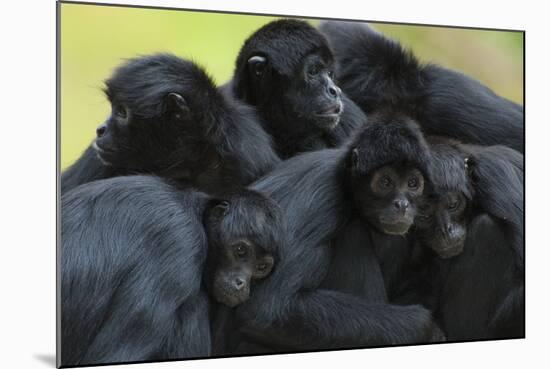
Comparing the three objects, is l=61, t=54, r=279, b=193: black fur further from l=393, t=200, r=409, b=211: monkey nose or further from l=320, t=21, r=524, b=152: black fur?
l=320, t=21, r=524, b=152: black fur

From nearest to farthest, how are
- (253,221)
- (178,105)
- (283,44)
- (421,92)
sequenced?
(253,221) < (178,105) < (283,44) < (421,92)

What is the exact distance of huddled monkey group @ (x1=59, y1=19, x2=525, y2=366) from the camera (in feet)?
16.7

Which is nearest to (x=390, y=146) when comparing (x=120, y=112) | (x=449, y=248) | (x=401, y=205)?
(x=401, y=205)

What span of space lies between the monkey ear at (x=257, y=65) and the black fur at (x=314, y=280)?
55 cm

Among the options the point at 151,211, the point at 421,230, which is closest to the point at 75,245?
the point at 151,211

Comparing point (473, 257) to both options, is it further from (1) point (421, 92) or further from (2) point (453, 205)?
(1) point (421, 92)

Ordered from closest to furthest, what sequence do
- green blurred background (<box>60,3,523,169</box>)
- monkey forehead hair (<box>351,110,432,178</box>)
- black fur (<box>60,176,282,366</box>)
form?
black fur (<box>60,176,282,366</box>) → green blurred background (<box>60,3,523,169</box>) → monkey forehead hair (<box>351,110,432,178</box>)

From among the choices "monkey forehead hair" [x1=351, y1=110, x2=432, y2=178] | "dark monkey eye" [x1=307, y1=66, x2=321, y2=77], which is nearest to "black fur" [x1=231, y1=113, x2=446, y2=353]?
"monkey forehead hair" [x1=351, y1=110, x2=432, y2=178]

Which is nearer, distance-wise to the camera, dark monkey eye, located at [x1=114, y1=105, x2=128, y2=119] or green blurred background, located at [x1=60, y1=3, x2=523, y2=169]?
green blurred background, located at [x1=60, y1=3, x2=523, y2=169]

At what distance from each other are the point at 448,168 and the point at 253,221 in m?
1.27

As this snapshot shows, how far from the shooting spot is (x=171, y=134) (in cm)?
544

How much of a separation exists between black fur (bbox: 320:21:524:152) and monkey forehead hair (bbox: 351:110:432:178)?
0.63m

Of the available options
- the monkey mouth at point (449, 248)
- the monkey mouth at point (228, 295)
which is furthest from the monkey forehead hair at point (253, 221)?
the monkey mouth at point (449, 248)

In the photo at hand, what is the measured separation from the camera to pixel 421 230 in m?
5.88
